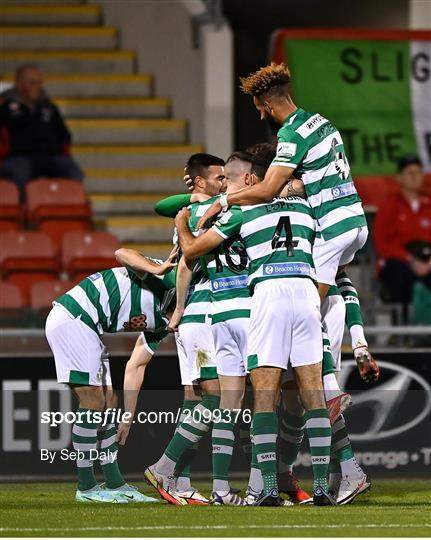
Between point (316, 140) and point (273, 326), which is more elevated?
point (316, 140)

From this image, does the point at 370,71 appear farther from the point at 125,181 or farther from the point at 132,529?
A: the point at 132,529

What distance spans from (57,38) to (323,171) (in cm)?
835

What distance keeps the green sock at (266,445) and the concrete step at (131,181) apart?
7158 millimetres

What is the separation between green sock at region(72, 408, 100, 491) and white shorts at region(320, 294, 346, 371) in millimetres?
1377

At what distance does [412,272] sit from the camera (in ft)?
41.5

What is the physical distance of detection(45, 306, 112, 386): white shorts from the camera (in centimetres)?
850

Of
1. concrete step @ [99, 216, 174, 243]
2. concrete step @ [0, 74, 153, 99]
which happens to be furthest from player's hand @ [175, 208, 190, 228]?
concrete step @ [0, 74, 153, 99]

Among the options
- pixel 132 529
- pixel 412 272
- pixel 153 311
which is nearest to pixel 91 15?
pixel 412 272

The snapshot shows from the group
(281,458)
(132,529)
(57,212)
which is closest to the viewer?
(132,529)

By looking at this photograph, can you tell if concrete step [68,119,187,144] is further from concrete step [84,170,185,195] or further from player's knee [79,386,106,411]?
player's knee [79,386,106,411]

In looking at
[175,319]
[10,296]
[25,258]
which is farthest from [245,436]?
[25,258]

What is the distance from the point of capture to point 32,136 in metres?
13.9

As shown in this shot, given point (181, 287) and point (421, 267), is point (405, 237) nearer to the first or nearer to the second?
point (421, 267)

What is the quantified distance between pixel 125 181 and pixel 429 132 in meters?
2.94
